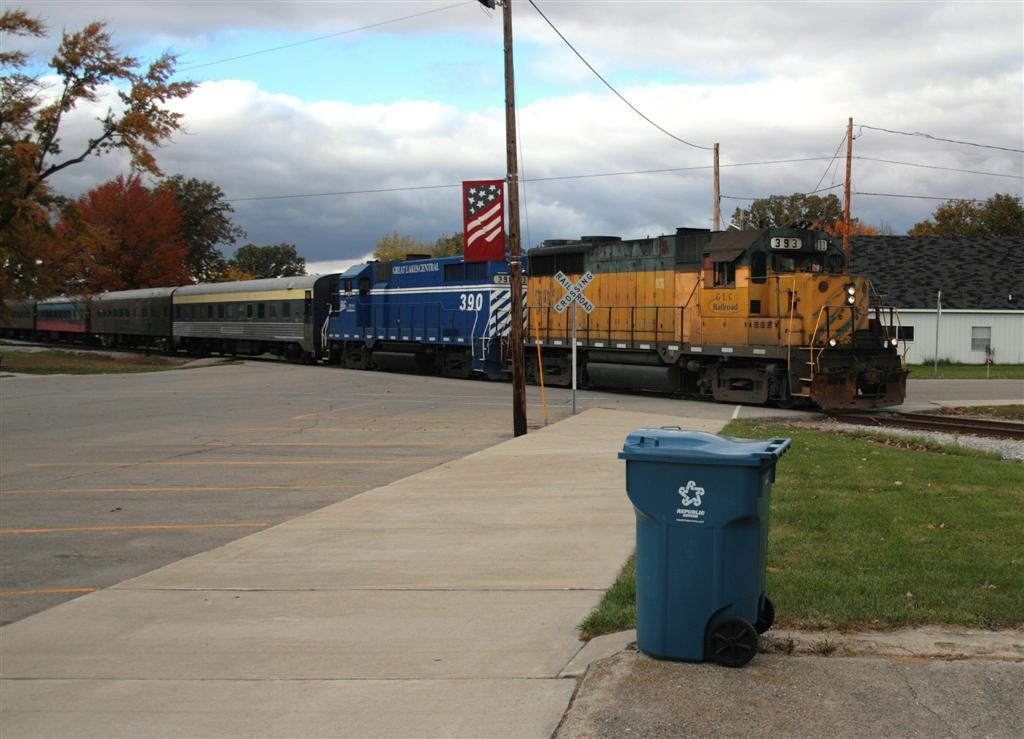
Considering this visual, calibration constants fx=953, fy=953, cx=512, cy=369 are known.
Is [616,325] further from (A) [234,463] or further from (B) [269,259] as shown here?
(B) [269,259]

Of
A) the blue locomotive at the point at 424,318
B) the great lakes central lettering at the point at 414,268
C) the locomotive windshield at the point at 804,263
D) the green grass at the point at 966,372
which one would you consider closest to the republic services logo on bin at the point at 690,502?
the locomotive windshield at the point at 804,263

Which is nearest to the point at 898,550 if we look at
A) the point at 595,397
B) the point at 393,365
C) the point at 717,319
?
the point at 717,319

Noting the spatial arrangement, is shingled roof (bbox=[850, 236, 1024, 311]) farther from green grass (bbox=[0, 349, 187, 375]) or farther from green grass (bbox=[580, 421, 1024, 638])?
green grass (bbox=[580, 421, 1024, 638])

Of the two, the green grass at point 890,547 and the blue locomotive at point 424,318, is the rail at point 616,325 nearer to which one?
the blue locomotive at point 424,318

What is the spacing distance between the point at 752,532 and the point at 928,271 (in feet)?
150

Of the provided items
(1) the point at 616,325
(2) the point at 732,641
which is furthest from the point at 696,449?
(1) the point at 616,325

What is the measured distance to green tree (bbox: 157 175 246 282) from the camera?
93.8 m

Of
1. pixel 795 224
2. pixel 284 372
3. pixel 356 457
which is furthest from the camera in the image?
pixel 284 372

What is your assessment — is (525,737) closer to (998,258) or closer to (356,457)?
(356,457)

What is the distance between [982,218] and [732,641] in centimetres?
7791

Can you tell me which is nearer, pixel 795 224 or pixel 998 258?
pixel 795 224

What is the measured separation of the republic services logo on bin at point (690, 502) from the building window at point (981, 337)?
42696mm

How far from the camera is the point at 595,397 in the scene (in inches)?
990

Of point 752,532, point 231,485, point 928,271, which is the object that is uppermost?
point 928,271
